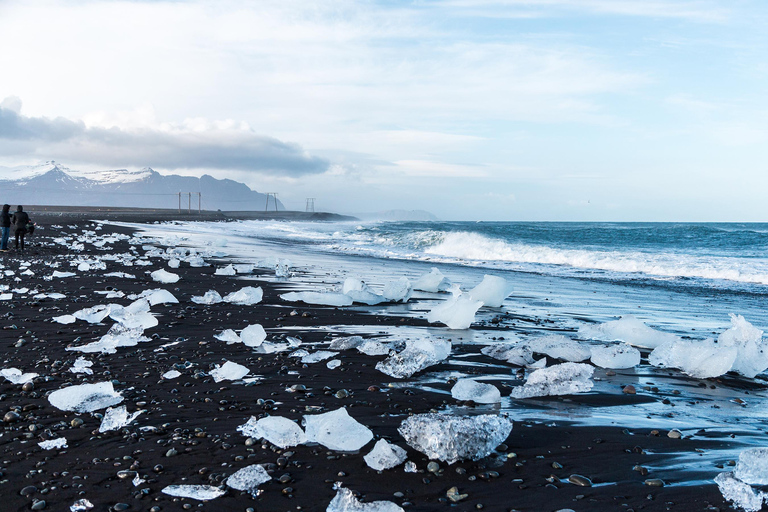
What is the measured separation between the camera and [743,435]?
304cm

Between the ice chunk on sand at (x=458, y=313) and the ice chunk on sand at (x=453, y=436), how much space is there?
3247 millimetres

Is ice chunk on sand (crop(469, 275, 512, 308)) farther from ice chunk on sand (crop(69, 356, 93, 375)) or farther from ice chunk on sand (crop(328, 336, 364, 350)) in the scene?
ice chunk on sand (crop(69, 356, 93, 375))

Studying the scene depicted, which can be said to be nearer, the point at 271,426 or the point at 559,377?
the point at 271,426

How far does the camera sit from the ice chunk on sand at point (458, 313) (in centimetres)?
590

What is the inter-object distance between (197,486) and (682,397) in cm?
327

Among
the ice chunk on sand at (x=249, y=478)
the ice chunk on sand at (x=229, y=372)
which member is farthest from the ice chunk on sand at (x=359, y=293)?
the ice chunk on sand at (x=249, y=478)

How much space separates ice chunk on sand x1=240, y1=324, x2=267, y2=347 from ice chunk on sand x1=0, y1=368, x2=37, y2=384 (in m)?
1.63

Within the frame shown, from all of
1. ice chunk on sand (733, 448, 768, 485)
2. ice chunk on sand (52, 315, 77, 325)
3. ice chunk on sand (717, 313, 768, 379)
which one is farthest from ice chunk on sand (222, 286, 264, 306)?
ice chunk on sand (733, 448, 768, 485)

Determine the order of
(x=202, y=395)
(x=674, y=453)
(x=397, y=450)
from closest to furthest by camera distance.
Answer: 1. (x=397, y=450)
2. (x=674, y=453)
3. (x=202, y=395)

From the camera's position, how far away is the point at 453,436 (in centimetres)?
252

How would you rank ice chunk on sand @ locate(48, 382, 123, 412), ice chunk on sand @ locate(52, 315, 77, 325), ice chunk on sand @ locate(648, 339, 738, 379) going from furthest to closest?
1. ice chunk on sand @ locate(52, 315, 77, 325)
2. ice chunk on sand @ locate(648, 339, 738, 379)
3. ice chunk on sand @ locate(48, 382, 123, 412)

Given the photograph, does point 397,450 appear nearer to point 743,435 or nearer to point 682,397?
point 743,435

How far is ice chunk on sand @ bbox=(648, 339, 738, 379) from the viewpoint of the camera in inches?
164

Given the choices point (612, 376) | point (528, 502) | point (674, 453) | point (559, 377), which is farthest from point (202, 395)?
point (612, 376)
